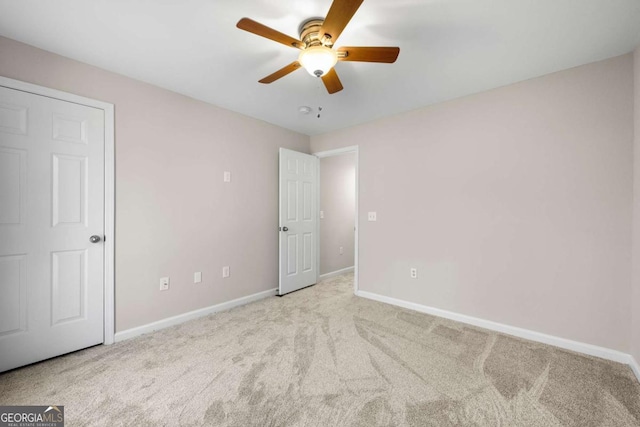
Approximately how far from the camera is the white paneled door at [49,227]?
1.89m

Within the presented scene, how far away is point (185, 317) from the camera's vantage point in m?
2.76

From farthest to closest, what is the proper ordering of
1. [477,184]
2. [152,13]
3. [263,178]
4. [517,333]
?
[263,178], [477,184], [517,333], [152,13]

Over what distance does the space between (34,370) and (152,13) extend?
2602mm

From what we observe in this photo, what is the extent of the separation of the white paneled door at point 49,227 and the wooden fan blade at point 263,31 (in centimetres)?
173

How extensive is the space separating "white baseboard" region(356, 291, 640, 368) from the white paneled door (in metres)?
3.11

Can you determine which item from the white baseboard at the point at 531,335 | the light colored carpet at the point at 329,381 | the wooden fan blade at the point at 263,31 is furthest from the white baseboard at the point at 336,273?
the wooden fan blade at the point at 263,31

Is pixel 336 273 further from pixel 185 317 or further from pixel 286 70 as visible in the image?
pixel 286 70

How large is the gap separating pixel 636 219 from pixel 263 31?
2.87 m

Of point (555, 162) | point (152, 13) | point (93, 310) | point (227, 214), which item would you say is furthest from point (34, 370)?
point (555, 162)

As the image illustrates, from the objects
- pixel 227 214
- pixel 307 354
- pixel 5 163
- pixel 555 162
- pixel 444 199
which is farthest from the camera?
pixel 227 214

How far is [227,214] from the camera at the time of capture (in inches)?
124

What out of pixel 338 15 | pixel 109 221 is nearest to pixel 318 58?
pixel 338 15

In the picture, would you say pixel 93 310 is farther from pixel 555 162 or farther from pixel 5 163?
pixel 555 162

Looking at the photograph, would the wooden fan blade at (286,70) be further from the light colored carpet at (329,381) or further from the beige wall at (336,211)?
the beige wall at (336,211)
